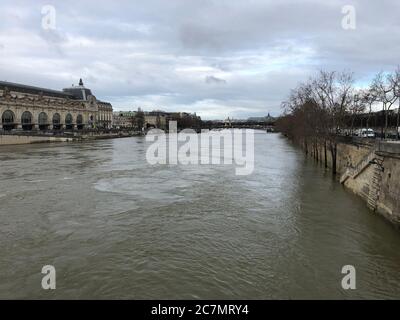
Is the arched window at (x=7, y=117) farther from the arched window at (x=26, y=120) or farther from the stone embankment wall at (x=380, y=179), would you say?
the stone embankment wall at (x=380, y=179)

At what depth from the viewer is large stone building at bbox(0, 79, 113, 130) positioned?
89.1 metres

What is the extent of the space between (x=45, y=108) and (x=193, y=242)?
98058mm

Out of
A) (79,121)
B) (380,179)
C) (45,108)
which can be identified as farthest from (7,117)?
(380,179)

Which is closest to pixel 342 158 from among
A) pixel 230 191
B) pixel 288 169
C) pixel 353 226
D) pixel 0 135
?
pixel 288 169

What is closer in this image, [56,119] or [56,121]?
[56,119]

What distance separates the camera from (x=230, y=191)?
71.9ft

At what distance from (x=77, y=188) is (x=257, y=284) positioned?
15615mm

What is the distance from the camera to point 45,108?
332 feet

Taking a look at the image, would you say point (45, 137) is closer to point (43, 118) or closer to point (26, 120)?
point (26, 120)

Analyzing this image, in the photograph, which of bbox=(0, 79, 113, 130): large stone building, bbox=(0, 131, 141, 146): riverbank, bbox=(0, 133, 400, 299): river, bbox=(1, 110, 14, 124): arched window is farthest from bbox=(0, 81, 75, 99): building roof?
bbox=(0, 133, 400, 299): river

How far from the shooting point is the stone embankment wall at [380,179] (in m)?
15.1

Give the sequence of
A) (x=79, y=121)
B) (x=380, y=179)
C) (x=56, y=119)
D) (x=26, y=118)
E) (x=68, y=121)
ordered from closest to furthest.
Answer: (x=380, y=179) → (x=26, y=118) → (x=56, y=119) → (x=68, y=121) → (x=79, y=121)

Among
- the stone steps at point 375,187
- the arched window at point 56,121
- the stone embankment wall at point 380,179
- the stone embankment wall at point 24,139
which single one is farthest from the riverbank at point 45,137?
the stone steps at point 375,187
